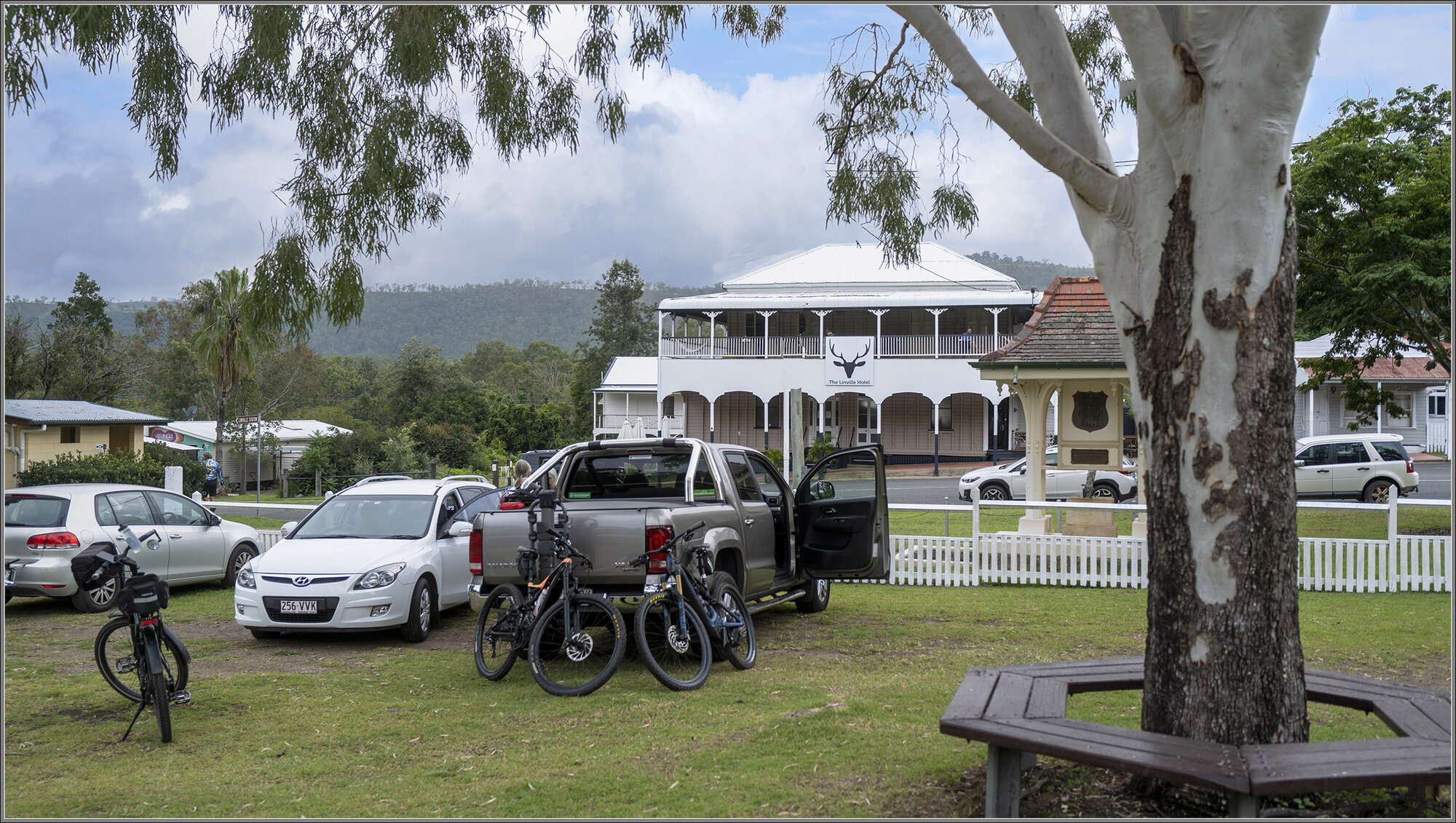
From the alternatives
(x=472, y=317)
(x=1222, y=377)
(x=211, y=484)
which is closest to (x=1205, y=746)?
(x=1222, y=377)

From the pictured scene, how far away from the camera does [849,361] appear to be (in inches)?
1566

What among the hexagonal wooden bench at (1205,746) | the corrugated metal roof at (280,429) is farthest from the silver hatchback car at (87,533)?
the corrugated metal roof at (280,429)

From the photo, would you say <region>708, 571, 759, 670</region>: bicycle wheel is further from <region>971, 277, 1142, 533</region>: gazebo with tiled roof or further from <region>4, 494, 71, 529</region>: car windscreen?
<region>4, 494, 71, 529</region>: car windscreen

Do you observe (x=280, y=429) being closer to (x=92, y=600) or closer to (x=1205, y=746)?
(x=92, y=600)

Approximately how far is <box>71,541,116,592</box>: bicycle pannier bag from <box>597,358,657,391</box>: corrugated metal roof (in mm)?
42855

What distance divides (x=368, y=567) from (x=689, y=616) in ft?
11.1

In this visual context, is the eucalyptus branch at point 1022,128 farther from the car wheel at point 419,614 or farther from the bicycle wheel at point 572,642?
the car wheel at point 419,614

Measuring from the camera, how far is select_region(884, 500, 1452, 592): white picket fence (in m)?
12.5

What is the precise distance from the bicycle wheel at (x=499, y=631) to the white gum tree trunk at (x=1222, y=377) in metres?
4.70

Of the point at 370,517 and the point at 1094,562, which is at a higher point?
the point at 370,517

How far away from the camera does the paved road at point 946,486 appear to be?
26.9 m

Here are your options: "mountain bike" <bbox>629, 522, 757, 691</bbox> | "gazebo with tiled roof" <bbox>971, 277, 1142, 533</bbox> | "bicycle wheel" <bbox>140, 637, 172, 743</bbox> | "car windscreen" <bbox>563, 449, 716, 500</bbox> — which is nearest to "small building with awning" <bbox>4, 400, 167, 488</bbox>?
"car windscreen" <bbox>563, 449, 716, 500</bbox>

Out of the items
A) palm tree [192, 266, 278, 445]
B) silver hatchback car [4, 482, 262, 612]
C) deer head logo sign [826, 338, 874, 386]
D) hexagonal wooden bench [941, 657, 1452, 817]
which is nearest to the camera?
hexagonal wooden bench [941, 657, 1452, 817]

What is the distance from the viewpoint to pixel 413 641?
975 cm
